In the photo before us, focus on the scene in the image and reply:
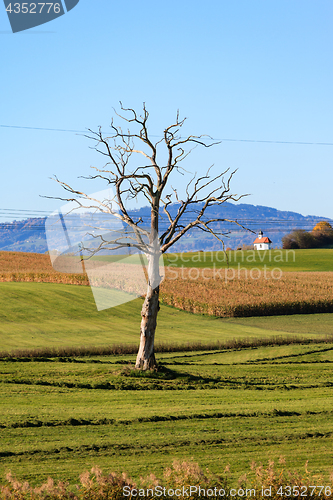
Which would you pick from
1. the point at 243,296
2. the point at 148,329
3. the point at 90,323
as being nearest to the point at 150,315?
the point at 148,329

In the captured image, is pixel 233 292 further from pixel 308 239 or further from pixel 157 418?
pixel 308 239

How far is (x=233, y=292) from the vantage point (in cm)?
4228

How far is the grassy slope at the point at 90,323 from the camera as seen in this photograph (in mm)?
26136

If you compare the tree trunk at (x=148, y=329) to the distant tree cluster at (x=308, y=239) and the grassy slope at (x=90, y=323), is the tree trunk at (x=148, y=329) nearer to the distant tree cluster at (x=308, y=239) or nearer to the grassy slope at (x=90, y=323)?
the grassy slope at (x=90, y=323)

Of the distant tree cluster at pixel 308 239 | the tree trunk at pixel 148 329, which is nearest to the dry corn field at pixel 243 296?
the tree trunk at pixel 148 329

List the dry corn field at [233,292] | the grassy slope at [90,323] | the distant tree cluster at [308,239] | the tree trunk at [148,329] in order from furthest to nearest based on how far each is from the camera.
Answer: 1. the distant tree cluster at [308,239]
2. the dry corn field at [233,292]
3. the grassy slope at [90,323]
4. the tree trunk at [148,329]

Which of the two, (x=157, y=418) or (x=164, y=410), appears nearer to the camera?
(x=157, y=418)

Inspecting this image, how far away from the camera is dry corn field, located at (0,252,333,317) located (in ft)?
125

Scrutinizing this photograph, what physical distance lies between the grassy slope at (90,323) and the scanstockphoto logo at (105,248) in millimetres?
2678

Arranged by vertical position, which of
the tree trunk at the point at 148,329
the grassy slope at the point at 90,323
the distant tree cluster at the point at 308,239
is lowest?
the grassy slope at the point at 90,323

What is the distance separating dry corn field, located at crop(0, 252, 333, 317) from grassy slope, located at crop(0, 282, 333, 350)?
1.32 m

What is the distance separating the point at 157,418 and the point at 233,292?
31.4 meters

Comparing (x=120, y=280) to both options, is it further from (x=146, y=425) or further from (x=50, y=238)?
(x=146, y=425)

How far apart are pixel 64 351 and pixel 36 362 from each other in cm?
294
